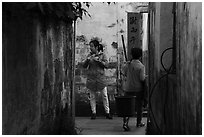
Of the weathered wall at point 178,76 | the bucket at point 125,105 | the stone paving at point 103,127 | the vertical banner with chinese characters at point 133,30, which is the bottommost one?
the stone paving at point 103,127

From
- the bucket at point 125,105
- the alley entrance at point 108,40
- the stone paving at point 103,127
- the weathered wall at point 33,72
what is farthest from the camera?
the alley entrance at point 108,40

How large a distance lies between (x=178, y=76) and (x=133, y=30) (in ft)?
16.2

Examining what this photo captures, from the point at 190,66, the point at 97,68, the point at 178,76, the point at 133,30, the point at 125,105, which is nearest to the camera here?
the point at 190,66

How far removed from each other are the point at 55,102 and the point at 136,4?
539cm

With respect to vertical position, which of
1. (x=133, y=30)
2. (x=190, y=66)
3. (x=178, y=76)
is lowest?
(x=178, y=76)

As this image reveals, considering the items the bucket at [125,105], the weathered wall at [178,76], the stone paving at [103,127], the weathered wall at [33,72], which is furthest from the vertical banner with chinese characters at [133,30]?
the weathered wall at [33,72]

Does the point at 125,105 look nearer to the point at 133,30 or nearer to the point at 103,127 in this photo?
the point at 103,127

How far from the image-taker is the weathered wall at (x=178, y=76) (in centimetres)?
433

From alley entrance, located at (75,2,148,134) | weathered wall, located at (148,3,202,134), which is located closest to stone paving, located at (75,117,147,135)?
weathered wall, located at (148,3,202,134)

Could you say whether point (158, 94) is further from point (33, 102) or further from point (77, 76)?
point (77, 76)

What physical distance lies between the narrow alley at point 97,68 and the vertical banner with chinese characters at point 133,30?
0.02 m

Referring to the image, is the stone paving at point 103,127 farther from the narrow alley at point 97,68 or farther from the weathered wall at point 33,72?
the weathered wall at point 33,72

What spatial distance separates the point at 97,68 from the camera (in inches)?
376

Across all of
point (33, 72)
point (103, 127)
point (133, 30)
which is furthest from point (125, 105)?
point (33, 72)
